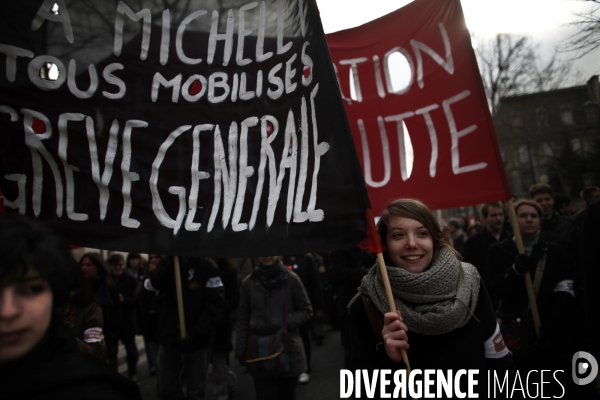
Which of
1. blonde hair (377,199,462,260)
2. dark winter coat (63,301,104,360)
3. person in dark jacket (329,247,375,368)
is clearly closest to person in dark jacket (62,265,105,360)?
dark winter coat (63,301,104,360)

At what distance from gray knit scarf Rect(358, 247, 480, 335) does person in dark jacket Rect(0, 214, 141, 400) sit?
127cm

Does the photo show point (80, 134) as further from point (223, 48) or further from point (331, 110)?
Answer: point (331, 110)

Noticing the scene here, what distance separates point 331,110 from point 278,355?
234 centimetres

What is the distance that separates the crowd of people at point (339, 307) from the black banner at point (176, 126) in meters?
0.42

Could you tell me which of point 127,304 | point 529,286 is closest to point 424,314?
point 529,286

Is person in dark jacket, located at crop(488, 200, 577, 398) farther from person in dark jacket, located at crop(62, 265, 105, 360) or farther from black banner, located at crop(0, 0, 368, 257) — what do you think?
person in dark jacket, located at crop(62, 265, 105, 360)

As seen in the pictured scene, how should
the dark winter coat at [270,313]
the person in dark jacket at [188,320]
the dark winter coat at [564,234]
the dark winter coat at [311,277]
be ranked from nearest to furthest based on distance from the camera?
the dark winter coat at [270,313], the person in dark jacket at [188,320], the dark winter coat at [564,234], the dark winter coat at [311,277]

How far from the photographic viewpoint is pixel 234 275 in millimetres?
5289

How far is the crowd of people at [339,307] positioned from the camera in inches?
52.8

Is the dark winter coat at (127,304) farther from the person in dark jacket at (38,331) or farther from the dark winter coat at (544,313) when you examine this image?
the person in dark jacket at (38,331)

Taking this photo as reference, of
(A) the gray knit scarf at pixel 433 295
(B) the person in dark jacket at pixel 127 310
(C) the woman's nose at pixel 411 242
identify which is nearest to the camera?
(A) the gray knit scarf at pixel 433 295

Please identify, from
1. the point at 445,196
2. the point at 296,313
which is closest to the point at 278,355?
the point at 296,313

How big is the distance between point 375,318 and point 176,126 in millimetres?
1392

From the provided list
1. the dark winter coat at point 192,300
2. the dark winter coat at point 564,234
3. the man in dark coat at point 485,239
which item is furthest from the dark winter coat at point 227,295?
the dark winter coat at point 564,234
